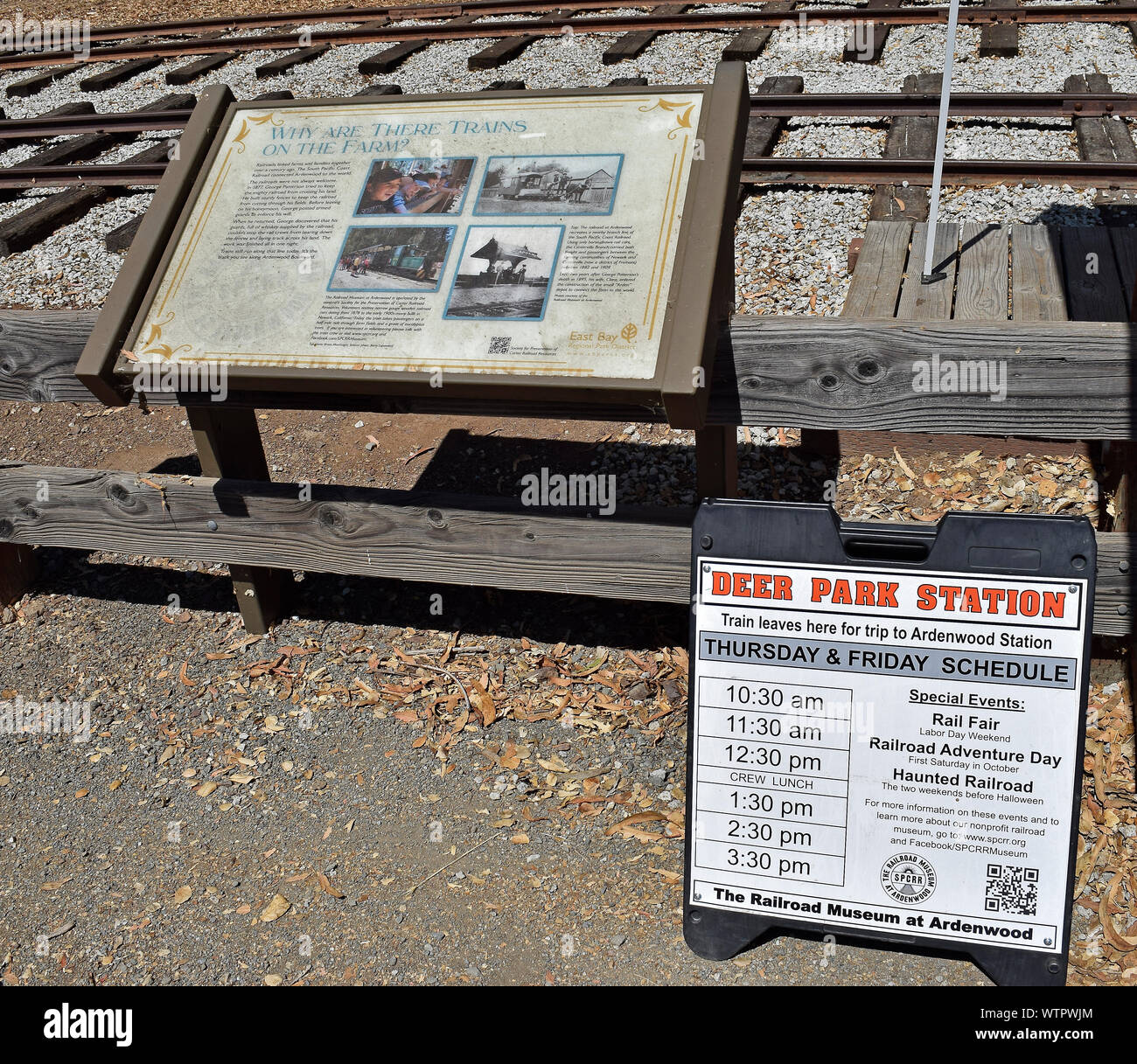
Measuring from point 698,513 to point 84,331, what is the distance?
2.43m

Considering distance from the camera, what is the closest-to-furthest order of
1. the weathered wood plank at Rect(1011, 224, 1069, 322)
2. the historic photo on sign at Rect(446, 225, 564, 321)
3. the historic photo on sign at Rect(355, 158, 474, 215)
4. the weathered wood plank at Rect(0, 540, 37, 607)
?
1. the historic photo on sign at Rect(446, 225, 564, 321)
2. the historic photo on sign at Rect(355, 158, 474, 215)
3. the weathered wood plank at Rect(1011, 224, 1069, 322)
4. the weathered wood plank at Rect(0, 540, 37, 607)

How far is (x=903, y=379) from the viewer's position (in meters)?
3.11

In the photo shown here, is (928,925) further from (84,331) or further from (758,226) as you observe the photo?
(758,226)

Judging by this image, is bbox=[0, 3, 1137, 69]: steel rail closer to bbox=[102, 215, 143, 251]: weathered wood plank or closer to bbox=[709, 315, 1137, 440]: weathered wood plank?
bbox=[102, 215, 143, 251]: weathered wood plank

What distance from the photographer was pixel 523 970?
311cm

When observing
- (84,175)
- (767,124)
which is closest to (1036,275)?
(767,124)

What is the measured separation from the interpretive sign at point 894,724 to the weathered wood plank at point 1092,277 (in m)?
2.12

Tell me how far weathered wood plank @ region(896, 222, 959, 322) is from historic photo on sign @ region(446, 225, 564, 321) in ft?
6.03

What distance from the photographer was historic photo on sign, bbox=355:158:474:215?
3352 millimetres

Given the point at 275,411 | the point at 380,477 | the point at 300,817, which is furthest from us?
the point at 275,411

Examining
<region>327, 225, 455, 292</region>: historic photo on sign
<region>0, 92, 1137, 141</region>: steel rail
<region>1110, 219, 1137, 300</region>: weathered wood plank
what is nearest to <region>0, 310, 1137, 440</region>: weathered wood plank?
<region>327, 225, 455, 292</region>: historic photo on sign

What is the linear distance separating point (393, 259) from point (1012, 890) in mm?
2477

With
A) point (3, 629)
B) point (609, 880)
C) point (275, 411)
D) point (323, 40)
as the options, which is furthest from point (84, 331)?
point (323, 40)

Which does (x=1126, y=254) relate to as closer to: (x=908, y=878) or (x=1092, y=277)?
(x=1092, y=277)
